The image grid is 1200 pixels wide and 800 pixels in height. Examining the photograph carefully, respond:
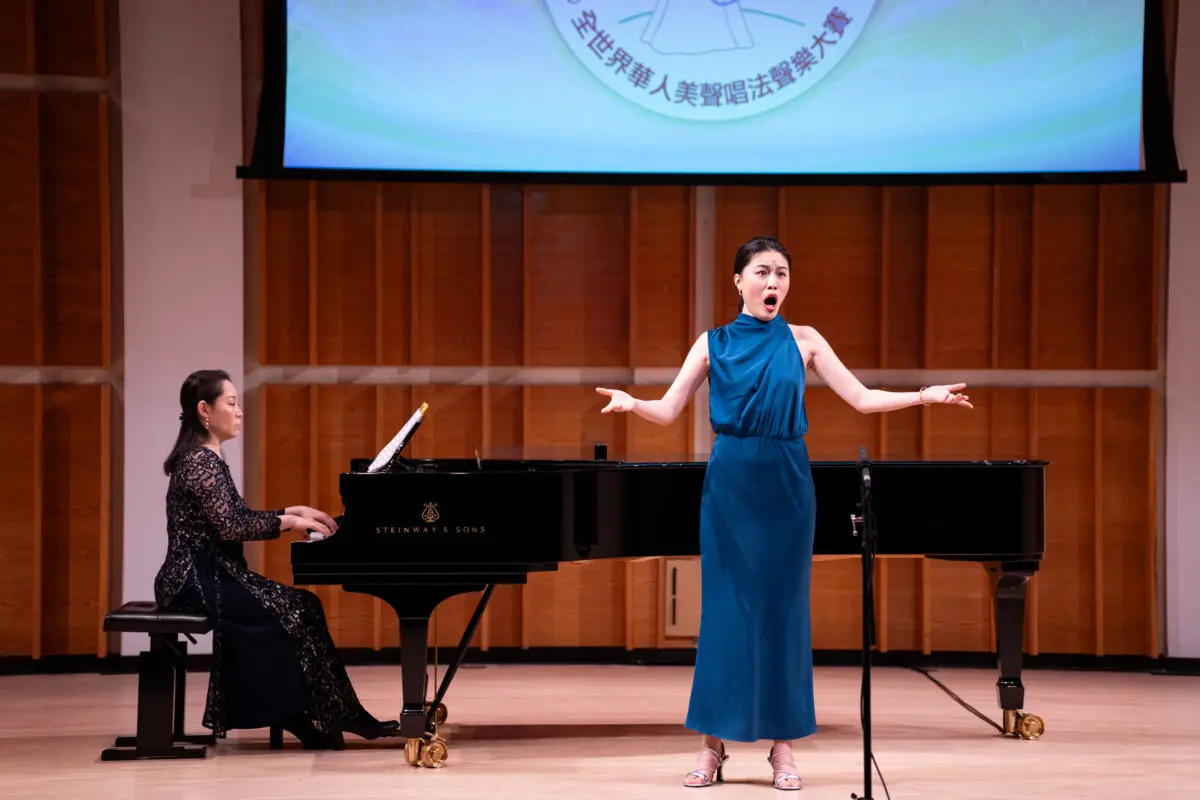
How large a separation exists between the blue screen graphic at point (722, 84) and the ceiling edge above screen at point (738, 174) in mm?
39

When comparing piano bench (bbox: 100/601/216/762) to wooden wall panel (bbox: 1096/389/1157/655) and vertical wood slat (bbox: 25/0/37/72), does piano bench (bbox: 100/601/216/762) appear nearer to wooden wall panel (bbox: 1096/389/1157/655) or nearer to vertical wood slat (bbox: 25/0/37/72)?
vertical wood slat (bbox: 25/0/37/72)

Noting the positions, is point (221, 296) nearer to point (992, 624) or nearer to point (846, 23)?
point (846, 23)

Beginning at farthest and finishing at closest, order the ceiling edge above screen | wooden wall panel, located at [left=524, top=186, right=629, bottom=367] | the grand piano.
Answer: wooden wall panel, located at [left=524, top=186, right=629, bottom=367]
the ceiling edge above screen
the grand piano

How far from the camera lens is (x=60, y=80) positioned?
18.8 ft

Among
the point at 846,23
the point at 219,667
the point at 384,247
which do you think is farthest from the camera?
the point at 384,247

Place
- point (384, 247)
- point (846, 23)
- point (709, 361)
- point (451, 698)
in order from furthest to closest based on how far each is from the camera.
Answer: point (384, 247) → point (846, 23) → point (451, 698) → point (709, 361)

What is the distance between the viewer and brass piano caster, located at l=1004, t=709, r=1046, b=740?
429 cm

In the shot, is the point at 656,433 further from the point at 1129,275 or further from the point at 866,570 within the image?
the point at 866,570

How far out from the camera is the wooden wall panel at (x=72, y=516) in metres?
5.76

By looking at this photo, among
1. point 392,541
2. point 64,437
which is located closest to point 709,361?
point 392,541

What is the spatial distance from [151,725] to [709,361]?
210 cm

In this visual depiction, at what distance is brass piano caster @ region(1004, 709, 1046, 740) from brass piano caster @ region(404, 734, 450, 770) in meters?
2.00

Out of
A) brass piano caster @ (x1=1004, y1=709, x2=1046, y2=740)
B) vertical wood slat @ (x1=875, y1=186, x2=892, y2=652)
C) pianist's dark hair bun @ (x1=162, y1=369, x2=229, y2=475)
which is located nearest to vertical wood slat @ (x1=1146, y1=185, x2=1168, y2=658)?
vertical wood slat @ (x1=875, y1=186, x2=892, y2=652)

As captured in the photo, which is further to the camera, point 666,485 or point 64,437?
point 64,437
